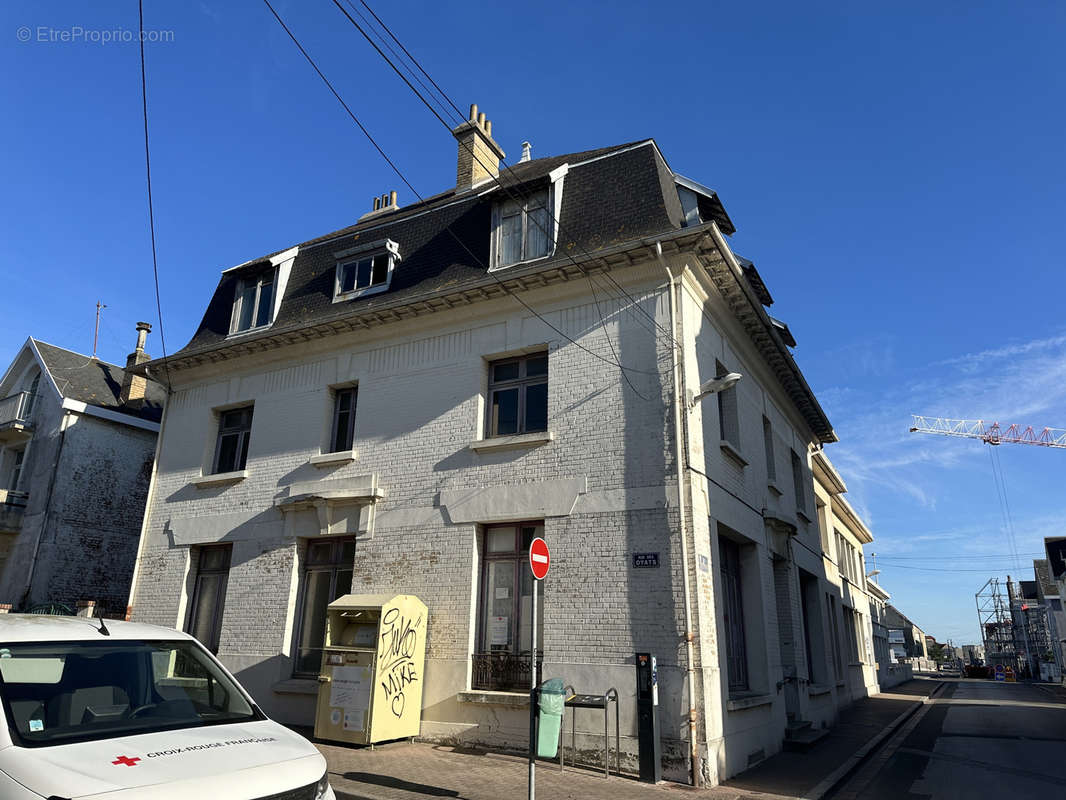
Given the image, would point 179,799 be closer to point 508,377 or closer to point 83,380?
point 508,377

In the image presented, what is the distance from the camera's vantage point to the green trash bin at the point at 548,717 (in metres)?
7.61

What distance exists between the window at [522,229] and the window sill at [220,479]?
6668mm

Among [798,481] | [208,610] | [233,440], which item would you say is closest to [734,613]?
[798,481]

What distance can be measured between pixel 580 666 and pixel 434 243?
8262mm

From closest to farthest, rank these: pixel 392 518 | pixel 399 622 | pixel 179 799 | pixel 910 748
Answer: pixel 179 799 → pixel 399 622 → pixel 392 518 → pixel 910 748

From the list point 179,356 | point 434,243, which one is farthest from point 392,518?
point 179,356

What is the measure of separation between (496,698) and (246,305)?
1043 centimetres

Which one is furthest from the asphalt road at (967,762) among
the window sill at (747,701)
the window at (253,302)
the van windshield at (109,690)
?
the window at (253,302)

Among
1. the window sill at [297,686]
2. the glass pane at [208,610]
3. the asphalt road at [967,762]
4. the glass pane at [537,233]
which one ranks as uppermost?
the glass pane at [537,233]

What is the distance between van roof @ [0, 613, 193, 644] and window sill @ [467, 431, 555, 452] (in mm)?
6728

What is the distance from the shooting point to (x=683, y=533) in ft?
32.9

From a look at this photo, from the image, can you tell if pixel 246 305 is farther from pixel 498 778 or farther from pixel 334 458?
pixel 498 778

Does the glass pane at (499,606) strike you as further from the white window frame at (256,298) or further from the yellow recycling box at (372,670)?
the white window frame at (256,298)

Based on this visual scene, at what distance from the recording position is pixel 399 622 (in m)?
11.0
